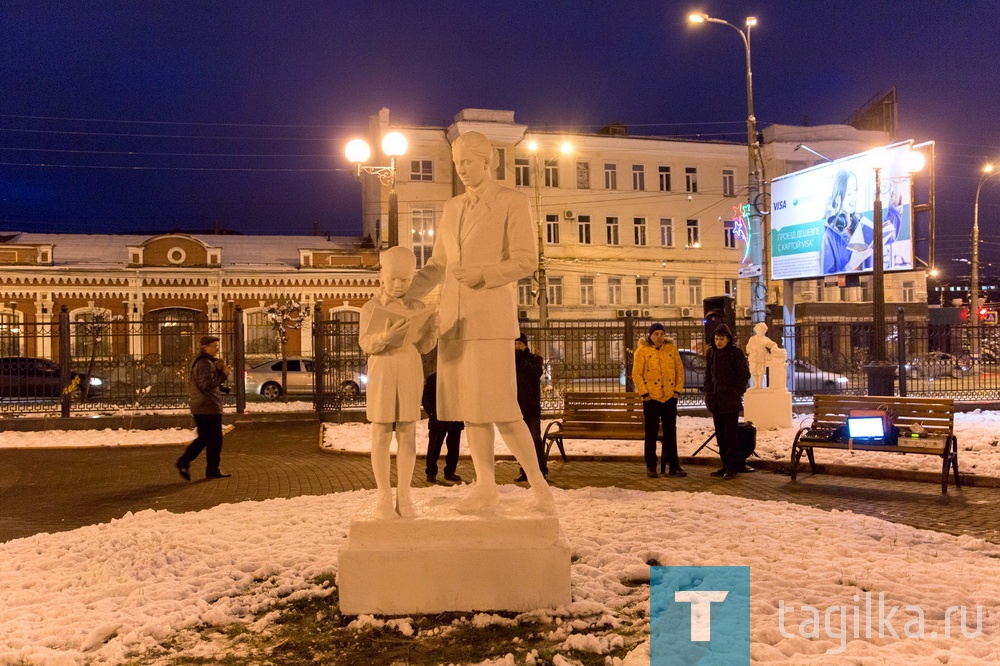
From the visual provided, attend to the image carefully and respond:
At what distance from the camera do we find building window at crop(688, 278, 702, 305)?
142 feet

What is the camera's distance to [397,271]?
4.95 m

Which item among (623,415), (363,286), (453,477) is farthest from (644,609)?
(363,286)

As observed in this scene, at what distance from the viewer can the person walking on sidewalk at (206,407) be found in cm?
1027

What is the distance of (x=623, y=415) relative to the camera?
35.1ft

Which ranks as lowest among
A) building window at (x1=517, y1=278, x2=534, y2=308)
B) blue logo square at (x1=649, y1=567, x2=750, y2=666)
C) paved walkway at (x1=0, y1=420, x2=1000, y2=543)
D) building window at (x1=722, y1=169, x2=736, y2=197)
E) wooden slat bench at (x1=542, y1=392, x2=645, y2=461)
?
paved walkway at (x1=0, y1=420, x2=1000, y2=543)

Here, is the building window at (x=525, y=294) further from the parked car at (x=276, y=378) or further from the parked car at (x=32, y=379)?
the parked car at (x=32, y=379)

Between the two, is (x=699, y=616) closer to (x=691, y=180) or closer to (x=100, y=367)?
(x=100, y=367)

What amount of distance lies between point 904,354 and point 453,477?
1194 cm

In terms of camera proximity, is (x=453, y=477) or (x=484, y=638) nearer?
(x=484, y=638)

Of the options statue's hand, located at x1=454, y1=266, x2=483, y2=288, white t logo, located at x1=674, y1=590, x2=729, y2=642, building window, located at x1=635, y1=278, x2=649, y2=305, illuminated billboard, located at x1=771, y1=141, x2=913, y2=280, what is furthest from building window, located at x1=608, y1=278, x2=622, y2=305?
statue's hand, located at x1=454, y1=266, x2=483, y2=288

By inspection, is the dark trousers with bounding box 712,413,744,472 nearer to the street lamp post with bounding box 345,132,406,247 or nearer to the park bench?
the park bench

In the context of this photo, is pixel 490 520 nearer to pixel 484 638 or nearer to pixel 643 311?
pixel 484 638

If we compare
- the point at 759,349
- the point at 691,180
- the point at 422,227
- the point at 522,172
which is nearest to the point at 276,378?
the point at 759,349

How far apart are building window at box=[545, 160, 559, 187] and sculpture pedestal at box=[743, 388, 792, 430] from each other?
94.4ft
